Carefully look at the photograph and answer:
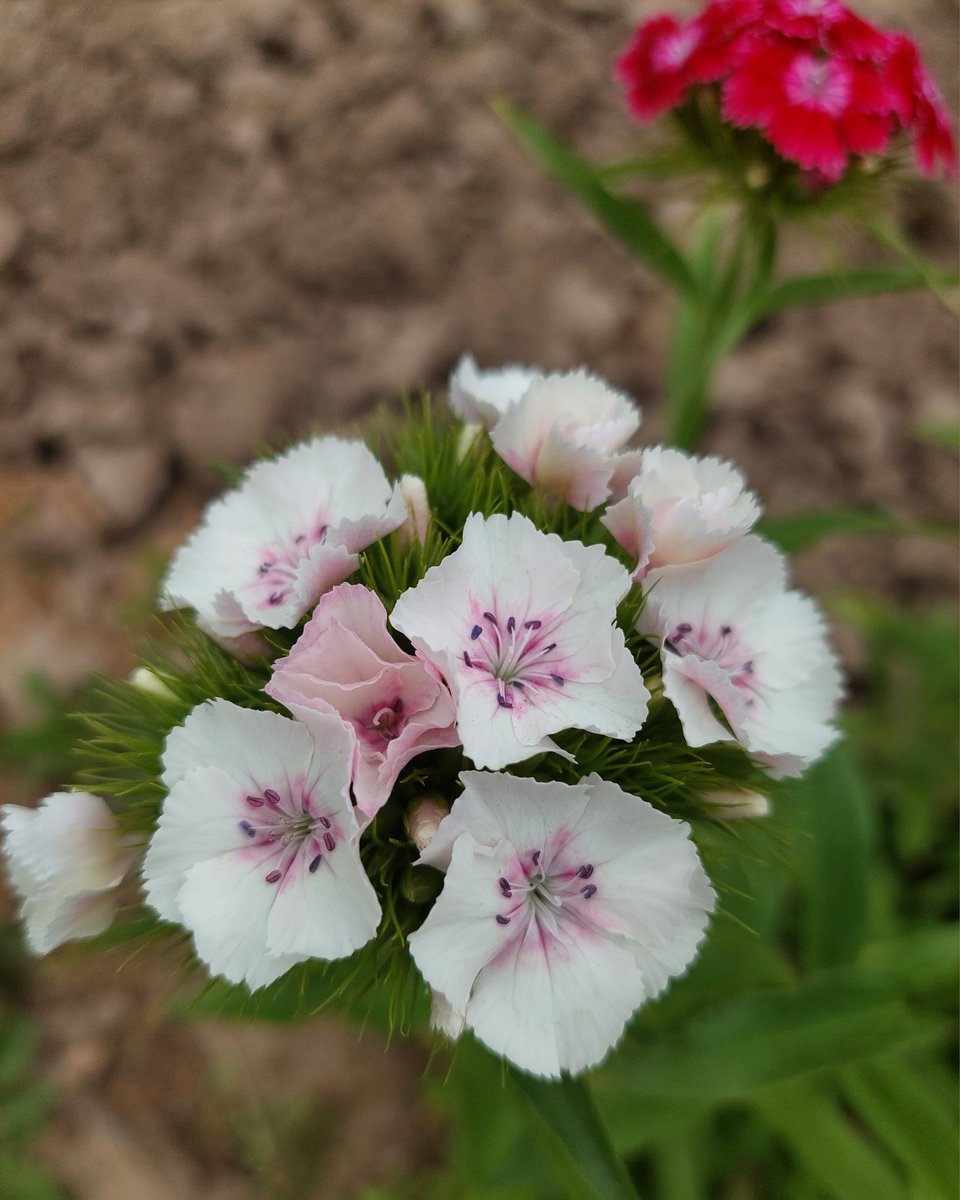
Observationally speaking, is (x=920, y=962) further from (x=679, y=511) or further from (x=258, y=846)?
(x=258, y=846)

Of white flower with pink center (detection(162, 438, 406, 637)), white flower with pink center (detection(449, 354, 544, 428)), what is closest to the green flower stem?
white flower with pink center (detection(162, 438, 406, 637))

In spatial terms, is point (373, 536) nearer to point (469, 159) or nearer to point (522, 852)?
point (522, 852)

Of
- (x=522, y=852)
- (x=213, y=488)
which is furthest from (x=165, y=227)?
(x=522, y=852)

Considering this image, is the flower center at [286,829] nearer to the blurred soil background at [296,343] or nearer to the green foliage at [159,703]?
the green foliage at [159,703]

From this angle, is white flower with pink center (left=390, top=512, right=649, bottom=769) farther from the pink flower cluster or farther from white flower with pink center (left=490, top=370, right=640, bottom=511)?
the pink flower cluster

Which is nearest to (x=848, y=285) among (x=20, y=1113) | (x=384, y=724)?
(x=384, y=724)

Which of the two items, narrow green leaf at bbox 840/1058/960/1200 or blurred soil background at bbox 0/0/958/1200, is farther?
blurred soil background at bbox 0/0/958/1200
